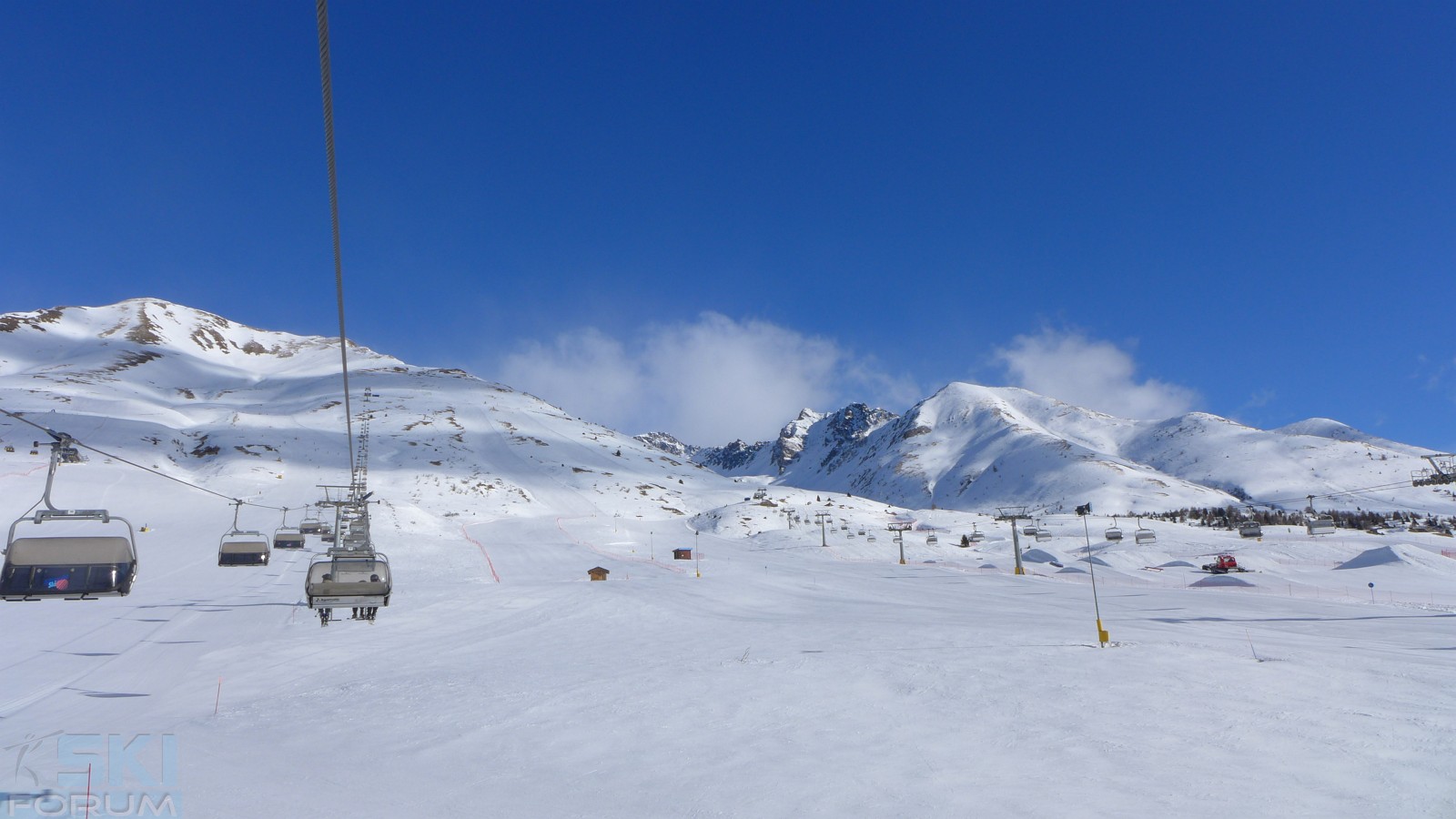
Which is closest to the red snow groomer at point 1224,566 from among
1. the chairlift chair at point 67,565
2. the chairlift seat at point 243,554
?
the chairlift seat at point 243,554

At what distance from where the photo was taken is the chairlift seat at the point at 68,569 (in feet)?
51.3

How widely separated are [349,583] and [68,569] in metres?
7.98

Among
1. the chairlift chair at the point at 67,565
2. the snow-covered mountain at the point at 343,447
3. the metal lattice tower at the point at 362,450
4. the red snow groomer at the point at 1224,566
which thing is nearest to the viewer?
the chairlift chair at the point at 67,565

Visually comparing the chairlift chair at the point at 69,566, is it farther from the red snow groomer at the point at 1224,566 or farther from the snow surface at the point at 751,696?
the red snow groomer at the point at 1224,566

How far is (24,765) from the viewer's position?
1182 cm

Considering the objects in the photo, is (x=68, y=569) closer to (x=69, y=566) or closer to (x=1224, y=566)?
(x=69, y=566)

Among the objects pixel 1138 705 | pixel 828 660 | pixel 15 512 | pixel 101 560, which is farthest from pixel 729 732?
pixel 15 512

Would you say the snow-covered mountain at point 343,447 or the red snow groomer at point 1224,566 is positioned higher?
the snow-covered mountain at point 343,447

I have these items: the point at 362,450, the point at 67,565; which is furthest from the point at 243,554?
the point at 362,450

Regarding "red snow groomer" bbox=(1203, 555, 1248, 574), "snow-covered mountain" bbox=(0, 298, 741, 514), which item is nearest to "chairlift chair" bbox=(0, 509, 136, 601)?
"red snow groomer" bbox=(1203, 555, 1248, 574)

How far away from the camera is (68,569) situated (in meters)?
16.0

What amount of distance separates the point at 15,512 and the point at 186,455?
236 ft

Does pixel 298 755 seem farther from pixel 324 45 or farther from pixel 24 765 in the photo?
pixel 324 45

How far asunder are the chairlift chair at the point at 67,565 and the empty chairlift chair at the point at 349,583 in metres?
6.55
